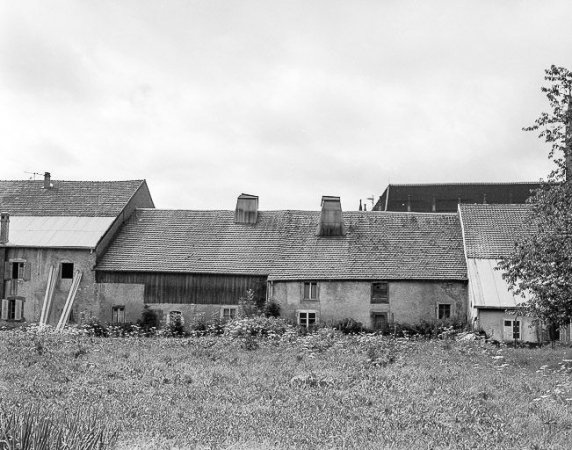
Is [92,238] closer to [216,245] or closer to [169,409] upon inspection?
[216,245]

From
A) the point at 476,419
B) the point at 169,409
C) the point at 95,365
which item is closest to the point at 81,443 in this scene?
the point at 169,409

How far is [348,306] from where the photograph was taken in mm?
38812

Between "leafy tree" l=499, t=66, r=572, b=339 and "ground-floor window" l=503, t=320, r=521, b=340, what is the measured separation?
399 inches

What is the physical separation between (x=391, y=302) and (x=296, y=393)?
24.2 metres

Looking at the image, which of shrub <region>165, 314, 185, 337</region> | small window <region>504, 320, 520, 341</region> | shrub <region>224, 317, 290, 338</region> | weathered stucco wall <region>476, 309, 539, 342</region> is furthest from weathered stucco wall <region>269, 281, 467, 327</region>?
shrub <region>165, 314, 185, 337</region>

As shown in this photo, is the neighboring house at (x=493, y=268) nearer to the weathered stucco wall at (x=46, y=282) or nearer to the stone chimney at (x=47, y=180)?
the weathered stucco wall at (x=46, y=282)

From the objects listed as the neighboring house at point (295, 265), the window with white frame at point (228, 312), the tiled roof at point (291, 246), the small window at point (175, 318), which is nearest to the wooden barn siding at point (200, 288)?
the neighboring house at point (295, 265)

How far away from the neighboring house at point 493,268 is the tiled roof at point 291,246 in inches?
37.3

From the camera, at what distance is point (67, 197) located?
4672 centimetres

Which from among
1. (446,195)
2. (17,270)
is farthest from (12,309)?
(446,195)

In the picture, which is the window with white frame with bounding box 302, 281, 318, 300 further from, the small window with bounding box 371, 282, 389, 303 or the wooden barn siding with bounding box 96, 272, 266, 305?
the small window with bounding box 371, 282, 389, 303

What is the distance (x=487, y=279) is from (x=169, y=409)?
2651 cm

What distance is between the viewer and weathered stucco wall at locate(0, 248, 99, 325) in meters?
41.1

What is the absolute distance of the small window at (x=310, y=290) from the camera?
3919 centimetres
